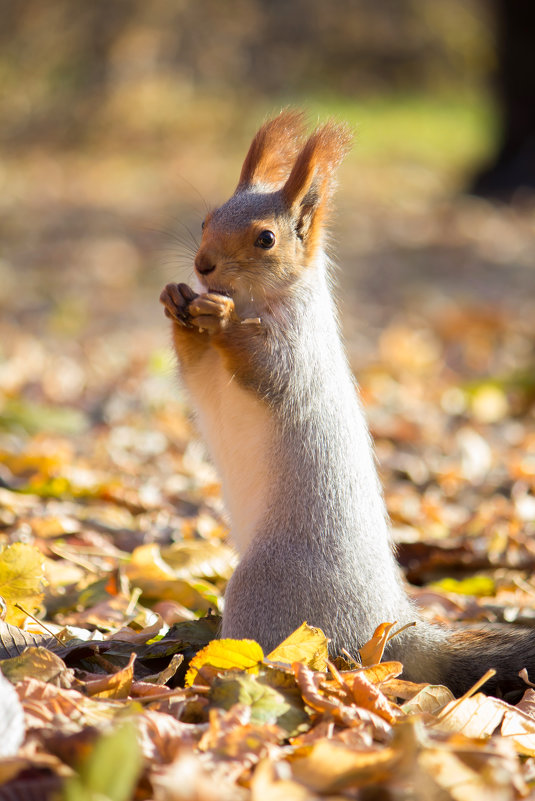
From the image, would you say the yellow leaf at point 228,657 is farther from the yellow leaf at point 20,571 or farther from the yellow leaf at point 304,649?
the yellow leaf at point 20,571

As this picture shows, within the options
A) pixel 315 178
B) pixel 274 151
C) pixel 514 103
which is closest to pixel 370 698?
pixel 315 178

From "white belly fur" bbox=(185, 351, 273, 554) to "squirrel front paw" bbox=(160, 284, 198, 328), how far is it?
0.14 m

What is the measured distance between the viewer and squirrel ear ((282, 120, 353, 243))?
2.18 meters

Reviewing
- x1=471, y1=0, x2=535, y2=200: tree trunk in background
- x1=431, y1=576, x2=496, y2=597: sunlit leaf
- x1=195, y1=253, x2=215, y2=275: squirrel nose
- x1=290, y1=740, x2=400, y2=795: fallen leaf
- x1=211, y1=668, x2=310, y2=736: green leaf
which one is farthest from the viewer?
x1=471, y1=0, x2=535, y2=200: tree trunk in background

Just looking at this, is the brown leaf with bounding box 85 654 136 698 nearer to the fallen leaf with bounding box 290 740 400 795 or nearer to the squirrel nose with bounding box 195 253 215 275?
the fallen leaf with bounding box 290 740 400 795

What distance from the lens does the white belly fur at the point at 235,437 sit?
2072 millimetres

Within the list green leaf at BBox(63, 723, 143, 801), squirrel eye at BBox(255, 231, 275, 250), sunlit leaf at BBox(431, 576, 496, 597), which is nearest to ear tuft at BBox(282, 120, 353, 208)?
squirrel eye at BBox(255, 231, 275, 250)

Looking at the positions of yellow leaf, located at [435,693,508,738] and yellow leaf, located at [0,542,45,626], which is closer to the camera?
yellow leaf, located at [435,693,508,738]

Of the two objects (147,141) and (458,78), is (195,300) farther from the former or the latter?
(458,78)

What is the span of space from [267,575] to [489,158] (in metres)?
9.86

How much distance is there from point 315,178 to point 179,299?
452 mm

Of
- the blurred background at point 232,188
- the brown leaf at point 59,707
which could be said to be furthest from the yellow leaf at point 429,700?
the blurred background at point 232,188

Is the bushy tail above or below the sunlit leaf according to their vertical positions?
below

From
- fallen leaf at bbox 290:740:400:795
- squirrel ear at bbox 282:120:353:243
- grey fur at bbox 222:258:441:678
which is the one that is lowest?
fallen leaf at bbox 290:740:400:795
